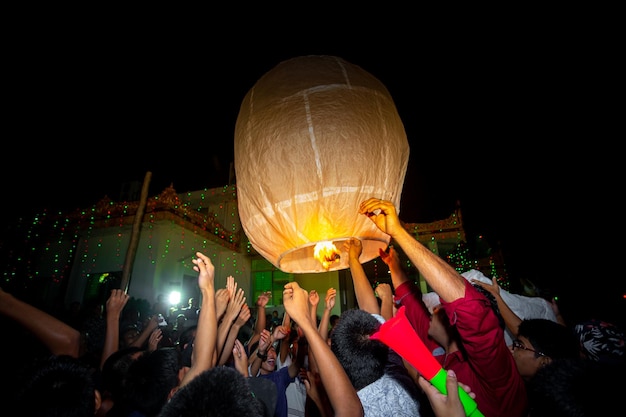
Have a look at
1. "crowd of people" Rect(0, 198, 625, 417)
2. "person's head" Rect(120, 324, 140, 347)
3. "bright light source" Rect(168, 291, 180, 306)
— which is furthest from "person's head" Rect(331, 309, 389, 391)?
"bright light source" Rect(168, 291, 180, 306)

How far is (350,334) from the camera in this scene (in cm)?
179

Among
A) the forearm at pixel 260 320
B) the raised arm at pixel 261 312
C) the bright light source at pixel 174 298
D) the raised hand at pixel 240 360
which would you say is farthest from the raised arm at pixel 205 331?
the bright light source at pixel 174 298

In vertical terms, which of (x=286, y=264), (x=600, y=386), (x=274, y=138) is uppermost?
(x=274, y=138)

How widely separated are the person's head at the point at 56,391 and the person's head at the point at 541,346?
9.90 ft

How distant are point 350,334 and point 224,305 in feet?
3.99

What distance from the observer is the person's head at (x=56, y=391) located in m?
1.41

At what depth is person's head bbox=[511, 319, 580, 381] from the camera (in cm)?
219

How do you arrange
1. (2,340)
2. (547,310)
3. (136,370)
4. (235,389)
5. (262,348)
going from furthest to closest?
(547,310)
(262,348)
(2,340)
(136,370)
(235,389)

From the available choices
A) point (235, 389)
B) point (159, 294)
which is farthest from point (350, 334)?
point (159, 294)

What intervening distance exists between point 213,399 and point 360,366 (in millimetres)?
936

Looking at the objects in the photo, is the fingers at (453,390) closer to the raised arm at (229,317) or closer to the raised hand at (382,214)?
the raised hand at (382,214)

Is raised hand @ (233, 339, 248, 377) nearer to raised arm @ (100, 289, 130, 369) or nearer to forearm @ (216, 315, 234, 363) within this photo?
forearm @ (216, 315, 234, 363)

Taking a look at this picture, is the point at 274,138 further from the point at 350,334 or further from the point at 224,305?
the point at 224,305

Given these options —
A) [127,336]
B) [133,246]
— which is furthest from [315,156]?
[133,246]
